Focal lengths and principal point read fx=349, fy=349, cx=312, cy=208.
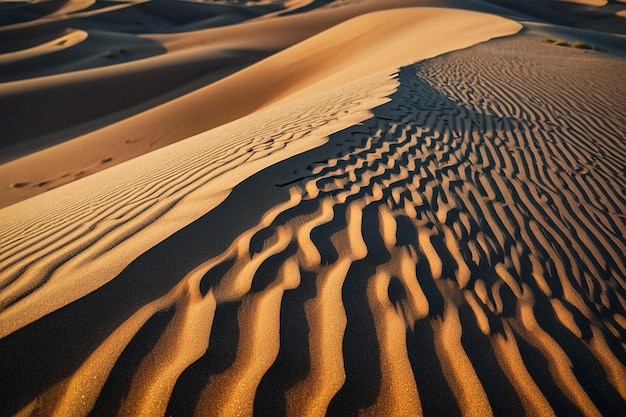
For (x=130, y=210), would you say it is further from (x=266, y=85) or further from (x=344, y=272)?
(x=266, y=85)

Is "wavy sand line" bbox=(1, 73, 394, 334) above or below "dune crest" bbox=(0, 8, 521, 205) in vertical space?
above

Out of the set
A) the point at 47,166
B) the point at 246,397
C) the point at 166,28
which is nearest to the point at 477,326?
the point at 246,397

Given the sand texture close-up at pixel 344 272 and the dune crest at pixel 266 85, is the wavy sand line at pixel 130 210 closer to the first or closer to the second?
the sand texture close-up at pixel 344 272

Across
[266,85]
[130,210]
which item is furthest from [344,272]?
[266,85]

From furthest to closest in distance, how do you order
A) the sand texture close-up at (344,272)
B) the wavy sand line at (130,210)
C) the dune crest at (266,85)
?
the dune crest at (266,85) < the wavy sand line at (130,210) < the sand texture close-up at (344,272)

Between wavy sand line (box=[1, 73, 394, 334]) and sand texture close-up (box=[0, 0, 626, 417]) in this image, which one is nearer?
sand texture close-up (box=[0, 0, 626, 417])

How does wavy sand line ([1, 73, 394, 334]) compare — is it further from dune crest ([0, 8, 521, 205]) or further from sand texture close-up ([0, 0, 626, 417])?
dune crest ([0, 8, 521, 205])

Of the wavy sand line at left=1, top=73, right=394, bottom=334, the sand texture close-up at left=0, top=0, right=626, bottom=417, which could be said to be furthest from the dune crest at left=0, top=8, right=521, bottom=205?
the sand texture close-up at left=0, top=0, right=626, bottom=417

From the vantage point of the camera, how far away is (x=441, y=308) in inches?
73.8

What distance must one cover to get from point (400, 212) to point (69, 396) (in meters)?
2.12

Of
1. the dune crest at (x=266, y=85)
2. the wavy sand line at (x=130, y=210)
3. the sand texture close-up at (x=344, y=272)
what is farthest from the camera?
the dune crest at (x=266, y=85)

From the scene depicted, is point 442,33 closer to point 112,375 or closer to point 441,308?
point 441,308

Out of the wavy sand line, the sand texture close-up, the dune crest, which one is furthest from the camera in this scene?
the dune crest

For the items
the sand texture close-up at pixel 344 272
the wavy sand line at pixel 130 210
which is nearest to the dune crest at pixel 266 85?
the wavy sand line at pixel 130 210
